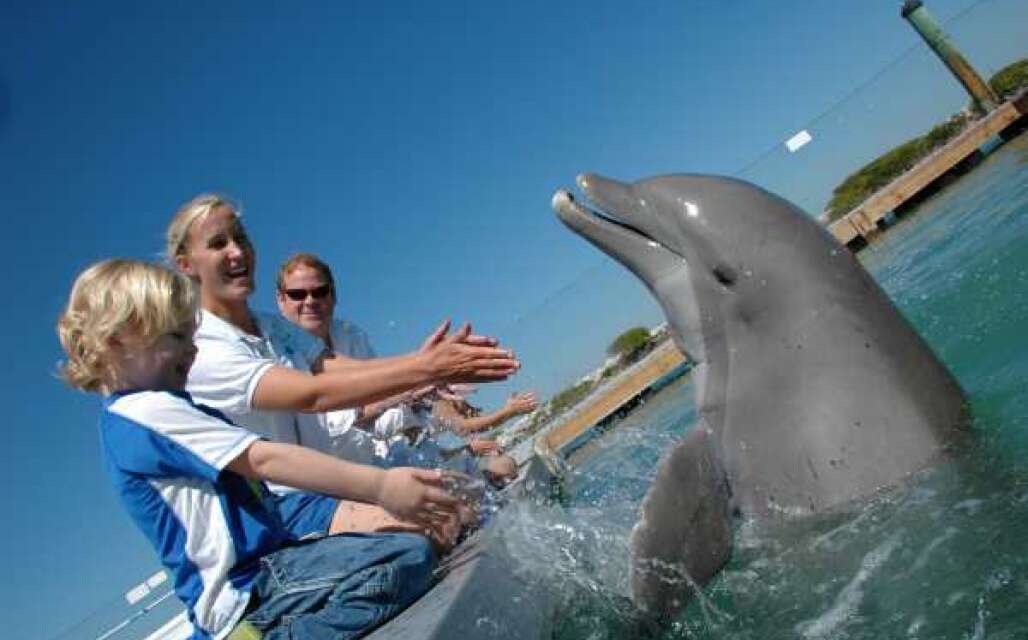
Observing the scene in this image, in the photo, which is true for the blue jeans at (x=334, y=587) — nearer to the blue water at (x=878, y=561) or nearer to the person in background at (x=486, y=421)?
the blue water at (x=878, y=561)

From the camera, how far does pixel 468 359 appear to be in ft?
9.60

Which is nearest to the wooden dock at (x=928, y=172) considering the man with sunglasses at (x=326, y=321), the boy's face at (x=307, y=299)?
the man with sunglasses at (x=326, y=321)

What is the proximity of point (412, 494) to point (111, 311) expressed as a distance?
101cm

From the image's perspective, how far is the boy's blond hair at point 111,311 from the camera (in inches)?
98.3

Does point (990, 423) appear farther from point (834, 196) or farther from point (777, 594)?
point (834, 196)

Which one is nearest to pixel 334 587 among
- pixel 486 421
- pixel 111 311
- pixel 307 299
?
pixel 111 311

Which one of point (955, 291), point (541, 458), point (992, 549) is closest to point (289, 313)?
point (541, 458)

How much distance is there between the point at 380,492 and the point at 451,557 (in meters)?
1.13

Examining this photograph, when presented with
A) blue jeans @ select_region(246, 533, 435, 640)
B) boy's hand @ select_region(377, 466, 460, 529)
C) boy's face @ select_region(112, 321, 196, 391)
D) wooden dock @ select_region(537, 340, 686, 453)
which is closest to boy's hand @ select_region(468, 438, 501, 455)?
blue jeans @ select_region(246, 533, 435, 640)

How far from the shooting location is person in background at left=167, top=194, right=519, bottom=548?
2.97 metres

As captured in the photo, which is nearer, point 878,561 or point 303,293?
point 878,561

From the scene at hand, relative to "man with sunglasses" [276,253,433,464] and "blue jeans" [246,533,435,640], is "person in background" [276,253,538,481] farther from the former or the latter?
"blue jeans" [246,533,435,640]

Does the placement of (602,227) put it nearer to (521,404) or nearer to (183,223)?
(183,223)

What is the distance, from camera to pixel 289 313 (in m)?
4.91
